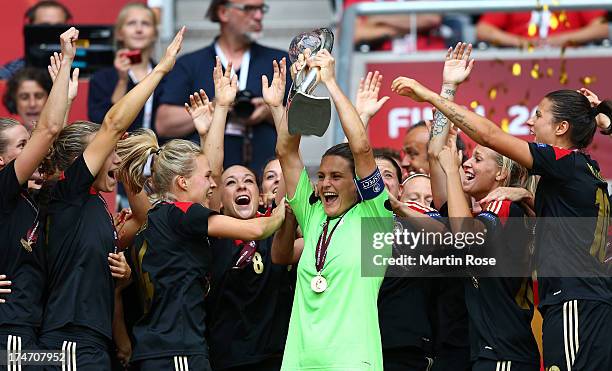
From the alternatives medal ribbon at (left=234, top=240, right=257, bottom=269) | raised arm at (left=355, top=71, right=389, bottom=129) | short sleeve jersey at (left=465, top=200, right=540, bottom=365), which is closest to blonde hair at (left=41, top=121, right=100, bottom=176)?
medal ribbon at (left=234, top=240, right=257, bottom=269)

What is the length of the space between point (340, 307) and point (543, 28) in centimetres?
440

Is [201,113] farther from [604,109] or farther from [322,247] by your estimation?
[604,109]

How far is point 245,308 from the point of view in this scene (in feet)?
24.4

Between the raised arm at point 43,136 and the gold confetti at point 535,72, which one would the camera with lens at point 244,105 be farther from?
the raised arm at point 43,136

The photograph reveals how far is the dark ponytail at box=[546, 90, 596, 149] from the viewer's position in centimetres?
695

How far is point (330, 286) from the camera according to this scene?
6.60 m

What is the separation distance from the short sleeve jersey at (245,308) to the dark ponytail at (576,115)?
1848 millimetres

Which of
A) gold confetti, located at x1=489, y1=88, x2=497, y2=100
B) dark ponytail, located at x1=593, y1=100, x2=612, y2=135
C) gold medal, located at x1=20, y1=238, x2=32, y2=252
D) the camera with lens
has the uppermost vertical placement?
gold confetti, located at x1=489, y1=88, x2=497, y2=100

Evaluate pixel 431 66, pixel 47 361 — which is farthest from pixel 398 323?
pixel 431 66

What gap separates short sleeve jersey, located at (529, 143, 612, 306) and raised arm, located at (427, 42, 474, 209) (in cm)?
70

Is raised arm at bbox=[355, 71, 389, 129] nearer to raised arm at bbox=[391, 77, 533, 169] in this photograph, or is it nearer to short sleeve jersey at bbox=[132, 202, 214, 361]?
raised arm at bbox=[391, 77, 533, 169]

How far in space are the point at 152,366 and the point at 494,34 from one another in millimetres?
4529

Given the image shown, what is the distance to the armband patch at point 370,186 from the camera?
663 cm

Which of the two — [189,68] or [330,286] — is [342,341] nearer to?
[330,286]
